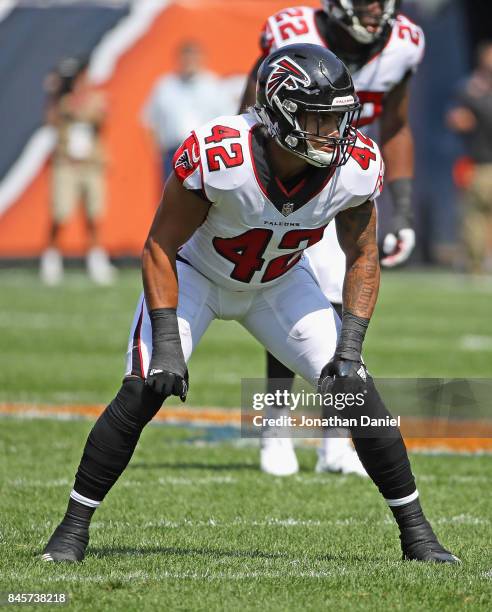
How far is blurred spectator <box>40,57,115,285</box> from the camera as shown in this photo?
44.5ft

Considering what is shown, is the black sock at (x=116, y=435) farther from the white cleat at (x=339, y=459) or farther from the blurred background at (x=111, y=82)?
the blurred background at (x=111, y=82)

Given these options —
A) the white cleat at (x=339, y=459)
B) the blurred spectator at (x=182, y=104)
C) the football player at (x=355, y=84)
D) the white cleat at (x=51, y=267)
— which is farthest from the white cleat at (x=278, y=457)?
the blurred spectator at (x=182, y=104)

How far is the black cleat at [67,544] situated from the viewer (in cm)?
395

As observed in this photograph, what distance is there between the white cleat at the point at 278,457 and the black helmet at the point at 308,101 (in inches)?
76.1

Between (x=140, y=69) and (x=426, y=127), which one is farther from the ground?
(x=140, y=69)

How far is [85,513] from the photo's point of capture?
4.03 m

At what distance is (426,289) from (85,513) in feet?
31.6

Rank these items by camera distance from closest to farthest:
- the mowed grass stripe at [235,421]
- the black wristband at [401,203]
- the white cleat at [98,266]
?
the black wristband at [401,203] → the mowed grass stripe at [235,421] → the white cleat at [98,266]

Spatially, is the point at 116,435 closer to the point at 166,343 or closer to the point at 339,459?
the point at 166,343

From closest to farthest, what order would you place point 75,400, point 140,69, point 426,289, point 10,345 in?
point 75,400, point 10,345, point 426,289, point 140,69

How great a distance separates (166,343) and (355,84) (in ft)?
7.15

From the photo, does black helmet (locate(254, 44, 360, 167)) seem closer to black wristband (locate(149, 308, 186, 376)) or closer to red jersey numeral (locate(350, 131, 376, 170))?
red jersey numeral (locate(350, 131, 376, 170))

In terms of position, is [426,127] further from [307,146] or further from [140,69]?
[307,146]

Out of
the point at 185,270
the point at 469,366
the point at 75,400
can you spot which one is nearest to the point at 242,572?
the point at 185,270
